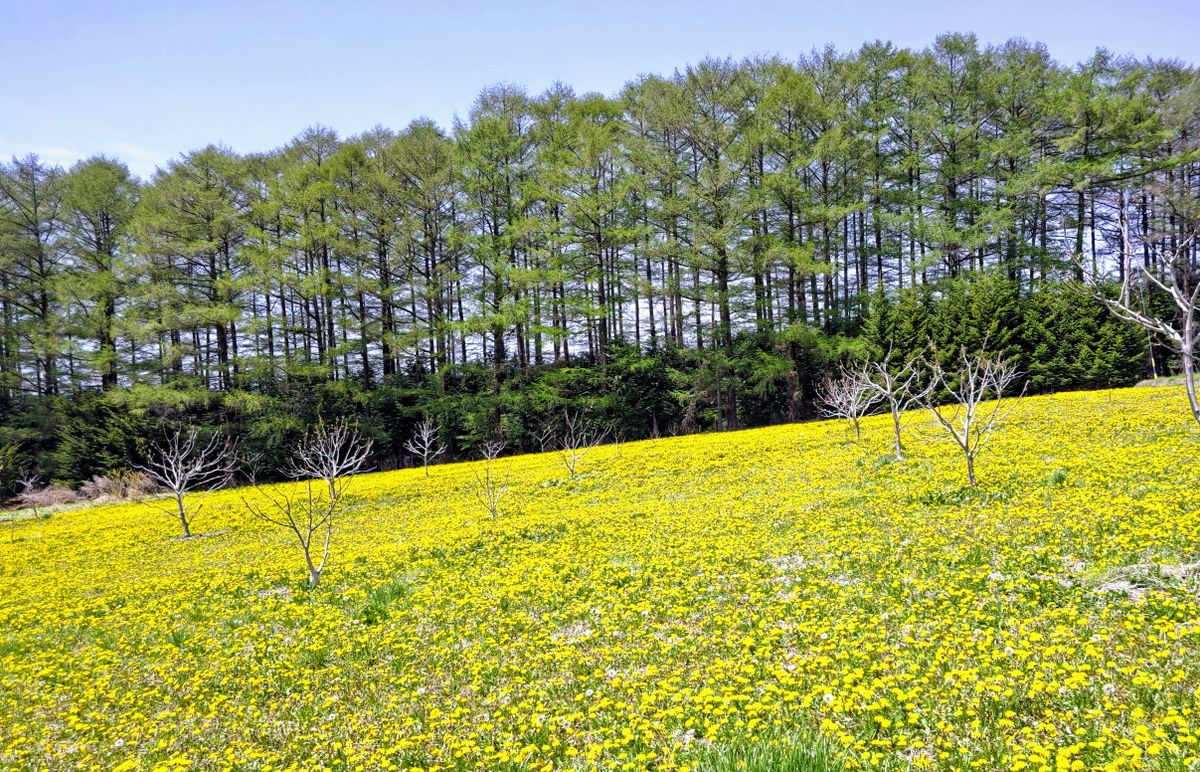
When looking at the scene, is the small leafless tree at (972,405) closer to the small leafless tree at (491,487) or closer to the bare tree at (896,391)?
the bare tree at (896,391)

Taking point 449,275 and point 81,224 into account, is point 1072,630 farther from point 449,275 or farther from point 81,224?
point 81,224

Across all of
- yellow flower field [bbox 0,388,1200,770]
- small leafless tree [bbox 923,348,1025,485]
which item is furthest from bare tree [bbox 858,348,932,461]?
yellow flower field [bbox 0,388,1200,770]

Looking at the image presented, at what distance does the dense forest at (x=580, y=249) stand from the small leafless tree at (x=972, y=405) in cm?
966

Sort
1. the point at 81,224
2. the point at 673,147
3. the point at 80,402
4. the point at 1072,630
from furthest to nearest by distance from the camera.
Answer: the point at 81,224, the point at 673,147, the point at 80,402, the point at 1072,630

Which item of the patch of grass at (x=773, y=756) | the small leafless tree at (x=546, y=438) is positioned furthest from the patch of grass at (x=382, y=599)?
the small leafless tree at (x=546, y=438)

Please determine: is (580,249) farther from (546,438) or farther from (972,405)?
(972,405)

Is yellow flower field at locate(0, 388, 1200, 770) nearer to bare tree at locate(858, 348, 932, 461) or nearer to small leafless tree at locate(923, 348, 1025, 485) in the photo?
small leafless tree at locate(923, 348, 1025, 485)

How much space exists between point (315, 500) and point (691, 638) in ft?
60.5

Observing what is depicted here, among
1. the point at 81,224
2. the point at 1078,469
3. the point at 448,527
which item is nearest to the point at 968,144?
the point at 1078,469

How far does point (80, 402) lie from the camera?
33.2 metres

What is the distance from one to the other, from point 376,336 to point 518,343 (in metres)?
9.83

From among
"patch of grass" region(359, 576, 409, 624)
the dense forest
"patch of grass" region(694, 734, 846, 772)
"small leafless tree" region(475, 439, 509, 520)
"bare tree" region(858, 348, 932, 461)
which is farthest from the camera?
the dense forest

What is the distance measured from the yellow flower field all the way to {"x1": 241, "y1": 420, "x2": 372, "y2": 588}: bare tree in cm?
77

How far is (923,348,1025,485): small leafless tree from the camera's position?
36.5 feet
